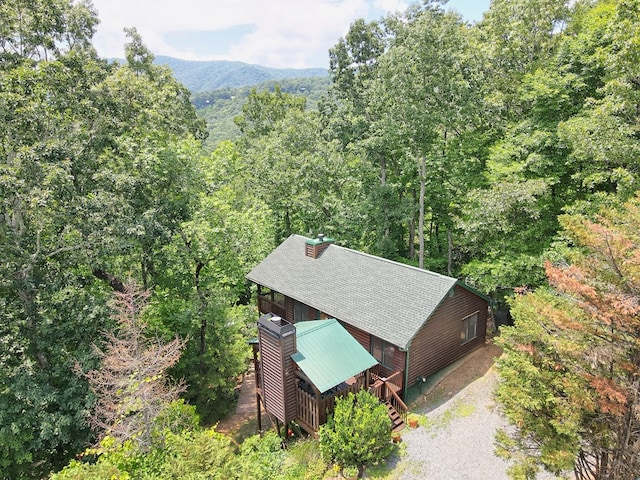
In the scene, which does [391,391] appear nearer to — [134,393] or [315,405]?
[315,405]

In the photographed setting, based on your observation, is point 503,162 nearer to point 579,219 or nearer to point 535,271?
point 535,271

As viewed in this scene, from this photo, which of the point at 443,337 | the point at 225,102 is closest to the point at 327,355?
the point at 443,337

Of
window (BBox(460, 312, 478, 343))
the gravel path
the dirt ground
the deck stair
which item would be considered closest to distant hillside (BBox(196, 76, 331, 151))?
window (BBox(460, 312, 478, 343))

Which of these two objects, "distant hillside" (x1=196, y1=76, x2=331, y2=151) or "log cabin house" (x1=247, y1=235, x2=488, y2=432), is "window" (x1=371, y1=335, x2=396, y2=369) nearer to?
"log cabin house" (x1=247, y1=235, x2=488, y2=432)

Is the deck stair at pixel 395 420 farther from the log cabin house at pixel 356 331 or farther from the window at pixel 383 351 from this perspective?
the window at pixel 383 351

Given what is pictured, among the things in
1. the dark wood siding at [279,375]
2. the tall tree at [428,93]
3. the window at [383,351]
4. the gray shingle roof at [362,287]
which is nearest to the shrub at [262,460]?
the dark wood siding at [279,375]
